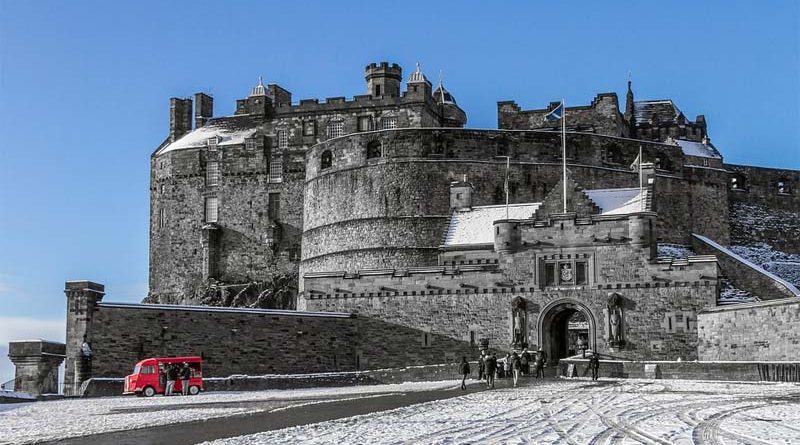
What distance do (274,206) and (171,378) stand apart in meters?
32.4

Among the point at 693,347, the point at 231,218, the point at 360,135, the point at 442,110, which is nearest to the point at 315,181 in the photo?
the point at 360,135

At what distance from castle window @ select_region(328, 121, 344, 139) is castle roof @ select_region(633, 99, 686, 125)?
20.0 metres

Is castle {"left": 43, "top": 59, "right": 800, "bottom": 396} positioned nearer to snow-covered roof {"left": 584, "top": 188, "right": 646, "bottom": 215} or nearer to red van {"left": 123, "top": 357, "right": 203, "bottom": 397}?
snow-covered roof {"left": 584, "top": 188, "right": 646, "bottom": 215}

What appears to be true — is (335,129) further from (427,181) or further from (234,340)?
(234,340)

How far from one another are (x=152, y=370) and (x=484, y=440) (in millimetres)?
20804

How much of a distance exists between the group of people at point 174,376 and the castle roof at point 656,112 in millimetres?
47117

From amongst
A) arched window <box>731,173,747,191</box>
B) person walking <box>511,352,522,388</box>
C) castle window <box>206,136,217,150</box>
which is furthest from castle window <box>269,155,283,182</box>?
person walking <box>511,352,522,388</box>

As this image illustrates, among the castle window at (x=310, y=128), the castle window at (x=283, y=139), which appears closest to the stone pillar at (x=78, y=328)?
the castle window at (x=283, y=139)

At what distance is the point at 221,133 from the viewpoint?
238 ft

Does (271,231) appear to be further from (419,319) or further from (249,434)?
(249,434)

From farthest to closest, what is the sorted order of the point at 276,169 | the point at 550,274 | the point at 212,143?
the point at 212,143 < the point at 276,169 < the point at 550,274

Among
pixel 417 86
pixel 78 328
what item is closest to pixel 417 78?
pixel 417 86

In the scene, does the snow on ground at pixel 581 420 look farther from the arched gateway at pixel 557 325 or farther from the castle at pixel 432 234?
the arched gateway at pixel 557 325

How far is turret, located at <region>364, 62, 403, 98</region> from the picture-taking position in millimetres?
70125
